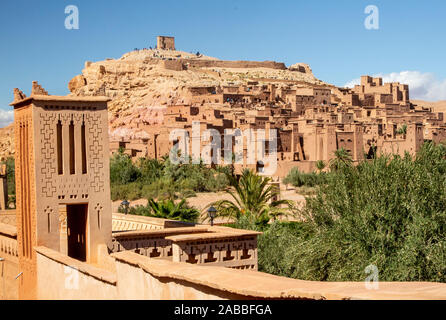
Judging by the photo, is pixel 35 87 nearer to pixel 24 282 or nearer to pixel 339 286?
pixel 24 282

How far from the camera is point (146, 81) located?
61.2 meters

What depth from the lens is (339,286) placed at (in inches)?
116

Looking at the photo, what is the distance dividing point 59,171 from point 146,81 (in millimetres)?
55170

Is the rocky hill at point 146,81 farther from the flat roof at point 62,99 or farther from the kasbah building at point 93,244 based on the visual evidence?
the flat roof at point 62,99

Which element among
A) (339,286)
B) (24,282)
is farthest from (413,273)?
(339,286)

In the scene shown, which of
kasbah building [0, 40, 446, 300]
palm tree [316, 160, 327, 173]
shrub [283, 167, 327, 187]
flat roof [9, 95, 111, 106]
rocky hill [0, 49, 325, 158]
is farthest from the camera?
rocky hill [0, 49, 325, 158]

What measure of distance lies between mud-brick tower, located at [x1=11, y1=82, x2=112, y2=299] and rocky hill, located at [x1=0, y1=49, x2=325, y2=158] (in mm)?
39043

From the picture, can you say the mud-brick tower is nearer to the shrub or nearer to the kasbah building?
the kasbah building

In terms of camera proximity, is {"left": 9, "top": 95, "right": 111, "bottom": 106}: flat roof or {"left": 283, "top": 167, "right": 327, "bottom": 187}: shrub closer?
{"left": 9, "top": 95, "right": 111, "bottom": 106}: flat roof

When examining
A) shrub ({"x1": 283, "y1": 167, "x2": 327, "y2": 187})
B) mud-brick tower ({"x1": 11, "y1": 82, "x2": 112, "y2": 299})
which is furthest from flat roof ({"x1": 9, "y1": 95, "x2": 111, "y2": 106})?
shrub ({"x1": 283, "y1": 167, "x2": 327, "y2": 187})

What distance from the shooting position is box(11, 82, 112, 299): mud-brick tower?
22.0 feet

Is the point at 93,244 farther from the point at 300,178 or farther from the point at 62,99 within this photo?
the point at 300,178

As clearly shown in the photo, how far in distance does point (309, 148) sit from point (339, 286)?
3707cm

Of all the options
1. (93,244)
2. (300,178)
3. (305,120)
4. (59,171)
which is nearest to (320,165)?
(300,178)
